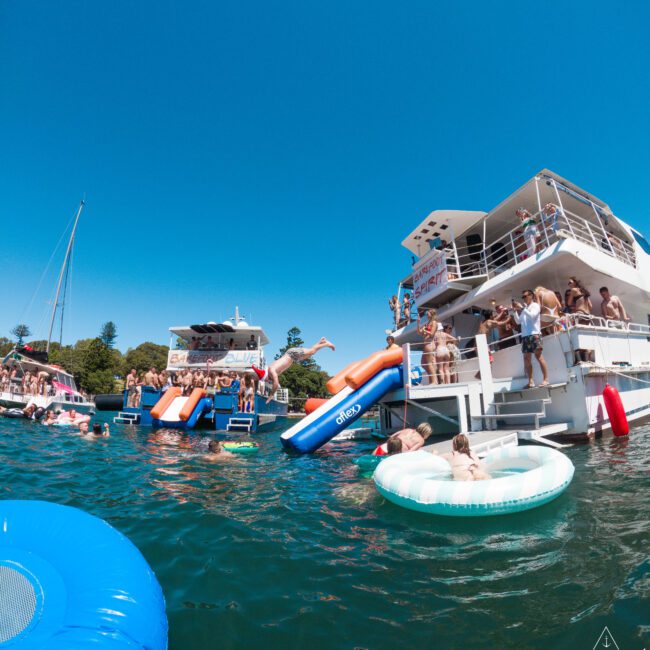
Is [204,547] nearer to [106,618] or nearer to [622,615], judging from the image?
[106,618]

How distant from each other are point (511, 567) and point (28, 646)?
339 centimetres

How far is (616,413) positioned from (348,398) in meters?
6.01

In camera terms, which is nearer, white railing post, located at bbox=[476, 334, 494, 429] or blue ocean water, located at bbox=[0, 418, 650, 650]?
blue ocean water, located at bbox=[0, 418, 650, 650]

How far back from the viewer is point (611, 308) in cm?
1079

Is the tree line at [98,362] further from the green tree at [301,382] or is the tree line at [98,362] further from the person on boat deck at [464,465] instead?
the person on boat deck at [464,465]

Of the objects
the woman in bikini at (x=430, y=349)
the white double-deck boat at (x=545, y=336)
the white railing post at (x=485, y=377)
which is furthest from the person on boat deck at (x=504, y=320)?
the woman in bikini at (x=430, y=349)

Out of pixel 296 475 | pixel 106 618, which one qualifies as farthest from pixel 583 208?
pixel 106 618

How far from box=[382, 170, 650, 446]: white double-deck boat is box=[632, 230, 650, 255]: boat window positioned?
8cm

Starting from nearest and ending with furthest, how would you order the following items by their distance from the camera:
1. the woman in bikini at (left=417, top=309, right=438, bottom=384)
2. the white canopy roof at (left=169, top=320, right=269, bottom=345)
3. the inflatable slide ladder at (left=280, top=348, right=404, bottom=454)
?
the inflatable slide ladder at (left=280, top=348, right=404, bottom=454)
the woman in bikini at (left=417, top=309, right=438, bottom=384)
the white canopy roof at (left=169, top=320, right=269, bottom=345)

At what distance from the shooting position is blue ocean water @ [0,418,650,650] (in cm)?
248

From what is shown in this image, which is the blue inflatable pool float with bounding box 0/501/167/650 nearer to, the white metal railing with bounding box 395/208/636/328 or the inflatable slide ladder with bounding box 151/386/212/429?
the white metal railing with bounding box 395/208/636/328

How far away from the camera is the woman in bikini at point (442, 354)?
33.4ft

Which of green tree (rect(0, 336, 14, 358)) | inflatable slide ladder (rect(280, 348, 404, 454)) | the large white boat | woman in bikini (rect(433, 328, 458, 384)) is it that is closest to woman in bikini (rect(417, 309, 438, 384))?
woman in bikini (rect(433, 328, 458, 384))

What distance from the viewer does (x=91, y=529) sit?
2.37 m
